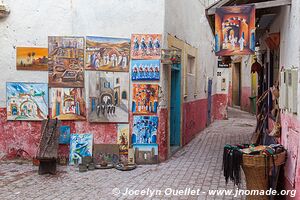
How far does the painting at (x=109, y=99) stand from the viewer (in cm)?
863

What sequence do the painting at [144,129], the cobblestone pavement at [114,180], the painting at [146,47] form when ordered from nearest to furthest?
the cobblestone pavement at [114,180] < the painting at [146,47] < the painting at [144,129]

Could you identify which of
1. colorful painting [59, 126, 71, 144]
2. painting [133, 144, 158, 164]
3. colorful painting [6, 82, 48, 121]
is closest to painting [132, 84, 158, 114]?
painting [133, 144, 158, 164]

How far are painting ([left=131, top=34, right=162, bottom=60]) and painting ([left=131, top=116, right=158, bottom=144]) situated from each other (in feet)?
4.34

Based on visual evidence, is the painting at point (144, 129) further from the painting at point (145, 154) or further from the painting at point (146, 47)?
the painting at point (146, 47)

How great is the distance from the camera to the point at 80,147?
8656 millimetres

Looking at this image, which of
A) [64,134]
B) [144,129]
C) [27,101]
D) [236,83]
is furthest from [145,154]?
[236,83]

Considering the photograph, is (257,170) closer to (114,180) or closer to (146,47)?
(114,180)

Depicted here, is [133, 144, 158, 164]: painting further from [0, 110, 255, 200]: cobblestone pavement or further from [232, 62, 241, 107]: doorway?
[232, 62, 241, 107]: doorway

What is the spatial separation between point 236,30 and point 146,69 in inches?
105

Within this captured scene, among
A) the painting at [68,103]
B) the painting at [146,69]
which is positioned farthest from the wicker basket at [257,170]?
the painting at [68,103]

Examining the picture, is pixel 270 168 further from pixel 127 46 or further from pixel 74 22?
pixel 74 22

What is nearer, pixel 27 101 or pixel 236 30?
pixel 236 30

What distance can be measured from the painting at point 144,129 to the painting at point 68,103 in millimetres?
1154

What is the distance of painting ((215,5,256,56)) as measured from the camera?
6.33m
